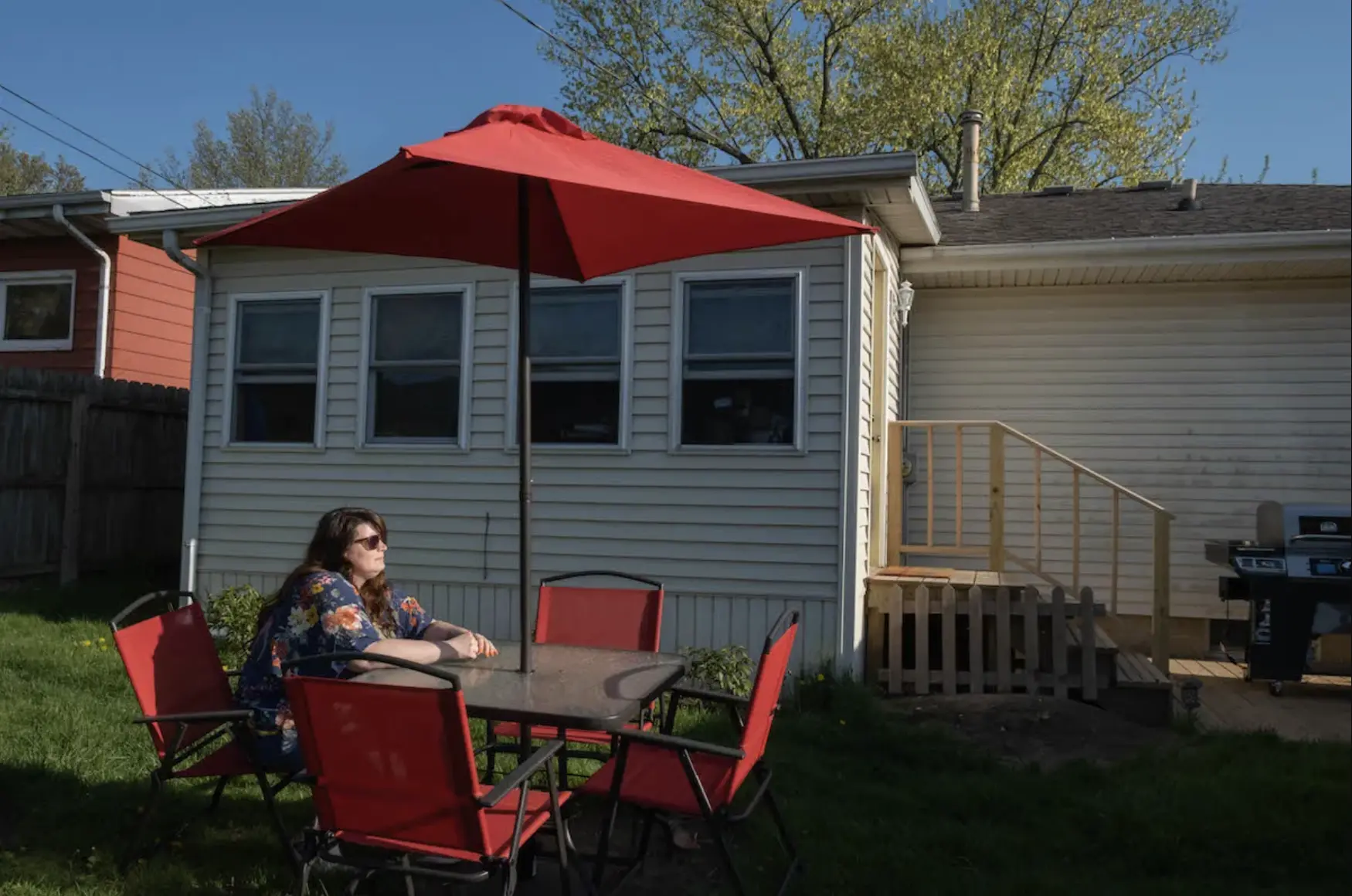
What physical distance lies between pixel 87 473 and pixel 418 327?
435cm

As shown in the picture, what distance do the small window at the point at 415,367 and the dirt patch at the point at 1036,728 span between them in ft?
11.9

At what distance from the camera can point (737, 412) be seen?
669 cm

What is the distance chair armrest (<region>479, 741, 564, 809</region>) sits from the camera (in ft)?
8.38

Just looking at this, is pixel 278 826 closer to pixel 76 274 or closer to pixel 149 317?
pixel 76 274

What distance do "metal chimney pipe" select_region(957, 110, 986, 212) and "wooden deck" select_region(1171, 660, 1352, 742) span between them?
180 inches

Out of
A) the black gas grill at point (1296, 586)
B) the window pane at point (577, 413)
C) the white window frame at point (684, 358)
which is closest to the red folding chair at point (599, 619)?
the white window frame at point (684, 358)

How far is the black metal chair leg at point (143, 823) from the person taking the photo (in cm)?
336

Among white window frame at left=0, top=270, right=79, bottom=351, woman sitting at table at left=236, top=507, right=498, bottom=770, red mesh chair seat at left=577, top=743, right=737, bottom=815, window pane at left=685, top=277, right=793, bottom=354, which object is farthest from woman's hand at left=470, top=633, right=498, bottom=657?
white window frame at left=0, top=270, right=79, bottom=351

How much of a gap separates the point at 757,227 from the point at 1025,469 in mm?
5619

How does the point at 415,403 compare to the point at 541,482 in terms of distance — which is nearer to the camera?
the point at 541,482

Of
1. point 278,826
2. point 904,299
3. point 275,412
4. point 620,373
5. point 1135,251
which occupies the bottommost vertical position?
point 278,826

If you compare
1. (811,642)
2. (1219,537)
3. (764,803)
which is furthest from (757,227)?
(1219,537)

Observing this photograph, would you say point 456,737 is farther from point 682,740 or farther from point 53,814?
point 53,814

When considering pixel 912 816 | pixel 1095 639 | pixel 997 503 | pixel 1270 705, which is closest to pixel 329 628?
pixel 912 816
